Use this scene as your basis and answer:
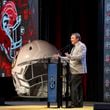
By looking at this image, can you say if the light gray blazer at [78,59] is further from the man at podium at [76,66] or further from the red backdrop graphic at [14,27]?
the red backdrop graphic at [14,27]

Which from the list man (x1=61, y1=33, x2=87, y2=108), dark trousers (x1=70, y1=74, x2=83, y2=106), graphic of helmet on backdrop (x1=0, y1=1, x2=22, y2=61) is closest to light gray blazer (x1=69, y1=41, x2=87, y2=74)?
man (x1=61, y1=33, x2=87, y2=108)

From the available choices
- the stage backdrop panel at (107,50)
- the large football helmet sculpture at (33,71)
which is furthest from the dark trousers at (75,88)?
the stage backdrop panel at (107,50)

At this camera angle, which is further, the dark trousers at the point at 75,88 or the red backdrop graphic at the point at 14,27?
the red backdrop graphic at the point at 14,27

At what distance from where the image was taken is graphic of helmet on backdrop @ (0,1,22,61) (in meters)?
14.4

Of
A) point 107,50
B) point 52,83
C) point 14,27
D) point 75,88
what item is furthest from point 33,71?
point 14,27

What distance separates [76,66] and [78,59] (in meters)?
0.16

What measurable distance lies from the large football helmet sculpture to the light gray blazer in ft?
3.56

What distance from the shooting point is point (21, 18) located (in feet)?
47.2

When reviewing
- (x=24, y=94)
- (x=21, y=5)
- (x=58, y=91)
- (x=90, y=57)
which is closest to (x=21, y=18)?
(x=21, y=5)

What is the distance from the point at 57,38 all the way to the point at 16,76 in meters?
2.72

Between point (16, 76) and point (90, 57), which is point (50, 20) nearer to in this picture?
point (90, 57)

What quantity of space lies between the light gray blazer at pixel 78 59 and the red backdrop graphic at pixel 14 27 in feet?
12.2

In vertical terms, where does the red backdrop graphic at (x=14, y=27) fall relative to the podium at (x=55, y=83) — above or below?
above

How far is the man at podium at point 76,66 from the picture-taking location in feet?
34.9
